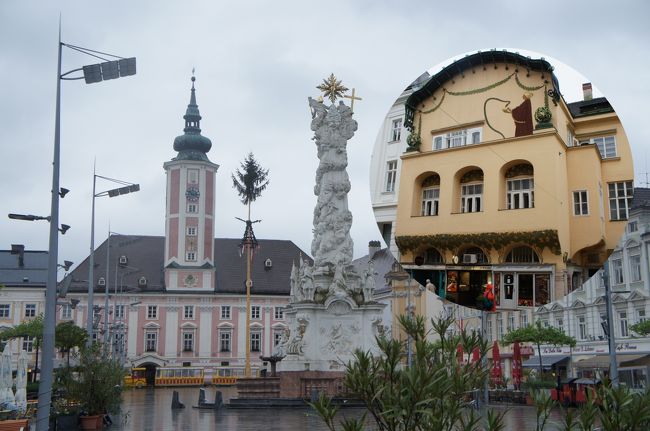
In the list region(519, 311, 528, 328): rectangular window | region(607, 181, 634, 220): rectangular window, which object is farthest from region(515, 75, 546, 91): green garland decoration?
region(519, 311, 528, 328): rectangular window

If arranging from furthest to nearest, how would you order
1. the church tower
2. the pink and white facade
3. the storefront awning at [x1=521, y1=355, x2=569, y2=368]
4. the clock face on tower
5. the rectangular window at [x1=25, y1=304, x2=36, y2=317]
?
the clock face on tower → the church tower → the pink and white facade → the rectangular window at [x1=25, y1=304, x2=36, y2=317] → the storefront awning at [x1=521, y1=355, x2=569, y2=368]

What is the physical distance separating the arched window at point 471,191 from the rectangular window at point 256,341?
241 feet

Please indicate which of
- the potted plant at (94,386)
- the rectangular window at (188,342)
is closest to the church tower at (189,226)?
the rectangular window at (188,342)

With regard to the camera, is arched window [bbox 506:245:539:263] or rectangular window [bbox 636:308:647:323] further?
rectangular window [bbox 636:308:647:323]

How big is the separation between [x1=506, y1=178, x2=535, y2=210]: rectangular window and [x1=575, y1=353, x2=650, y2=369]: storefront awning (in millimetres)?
2351

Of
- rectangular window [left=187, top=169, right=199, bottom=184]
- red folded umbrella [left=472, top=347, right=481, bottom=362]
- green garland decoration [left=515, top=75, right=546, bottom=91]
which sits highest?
rectangular window [left=187, top=169, right=199, bottom=184]

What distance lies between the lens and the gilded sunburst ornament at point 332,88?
30.8m

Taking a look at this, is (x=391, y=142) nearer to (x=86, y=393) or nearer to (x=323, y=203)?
(x=86, y=393)

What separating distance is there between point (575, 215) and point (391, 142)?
1.60 metres

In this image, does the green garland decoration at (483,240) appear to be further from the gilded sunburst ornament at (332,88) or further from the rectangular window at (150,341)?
the rectangular window at (150,341)

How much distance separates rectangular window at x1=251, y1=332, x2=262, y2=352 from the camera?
3093 inches

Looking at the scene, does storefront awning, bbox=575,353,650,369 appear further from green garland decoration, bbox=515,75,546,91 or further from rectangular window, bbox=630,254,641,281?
green garland decoration, bbox=515,75,546,91

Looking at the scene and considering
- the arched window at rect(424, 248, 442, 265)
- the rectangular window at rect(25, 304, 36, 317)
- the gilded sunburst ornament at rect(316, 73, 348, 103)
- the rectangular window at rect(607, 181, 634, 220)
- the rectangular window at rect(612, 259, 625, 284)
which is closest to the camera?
the rectangular window at rect(607, 181, 634, 220)

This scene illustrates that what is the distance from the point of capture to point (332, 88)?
31.0 meters
